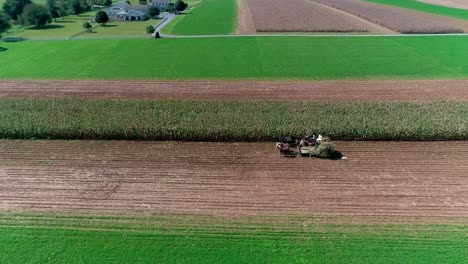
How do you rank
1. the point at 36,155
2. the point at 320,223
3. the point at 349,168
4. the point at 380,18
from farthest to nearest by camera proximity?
the point at 380,18
the point at 36,155
the point at 349,168
the point at 320,223

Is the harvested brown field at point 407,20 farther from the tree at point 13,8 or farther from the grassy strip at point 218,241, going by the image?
the tree at point 13,8

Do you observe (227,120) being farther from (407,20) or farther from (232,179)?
(407,20)

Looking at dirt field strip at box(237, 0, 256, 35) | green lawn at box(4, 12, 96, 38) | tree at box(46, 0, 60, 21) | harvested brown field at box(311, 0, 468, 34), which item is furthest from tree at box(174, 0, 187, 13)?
harvested brown field at box(311, 0, 468, 34)

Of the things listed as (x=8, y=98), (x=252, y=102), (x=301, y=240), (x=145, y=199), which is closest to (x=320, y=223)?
(x=301, y=240)

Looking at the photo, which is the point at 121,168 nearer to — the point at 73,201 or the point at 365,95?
the point at 73,201

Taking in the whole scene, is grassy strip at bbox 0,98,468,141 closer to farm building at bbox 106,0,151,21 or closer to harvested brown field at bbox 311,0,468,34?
harvested brown field at bbox 311,0,468,34

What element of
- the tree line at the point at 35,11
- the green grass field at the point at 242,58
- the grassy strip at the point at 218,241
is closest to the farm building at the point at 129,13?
the tree line at the point at 35,11
